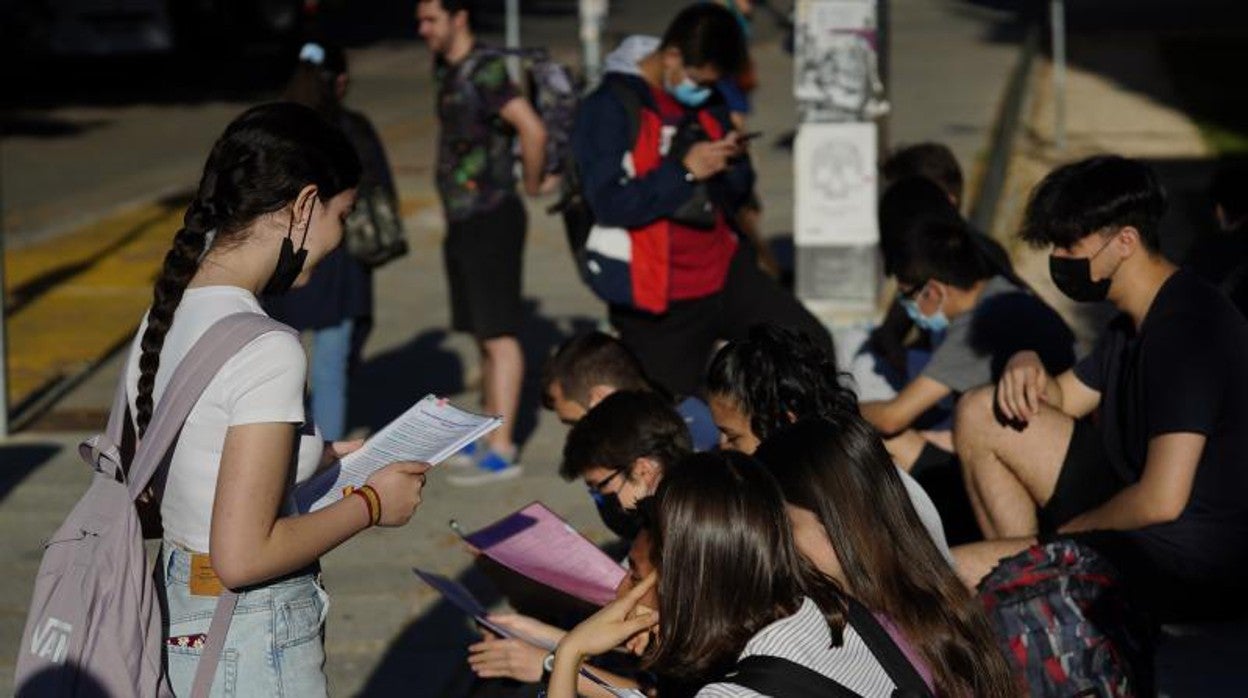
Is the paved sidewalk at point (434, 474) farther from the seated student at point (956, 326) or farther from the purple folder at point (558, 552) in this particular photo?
the seated student at point (956, 326)

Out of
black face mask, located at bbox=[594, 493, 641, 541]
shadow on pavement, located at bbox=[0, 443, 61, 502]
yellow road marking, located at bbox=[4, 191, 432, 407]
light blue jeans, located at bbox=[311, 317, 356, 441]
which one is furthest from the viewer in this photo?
yellow road marking, located at bbox=[4, 191, 432, 407]

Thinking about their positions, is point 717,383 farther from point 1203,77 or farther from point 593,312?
point 1203,77

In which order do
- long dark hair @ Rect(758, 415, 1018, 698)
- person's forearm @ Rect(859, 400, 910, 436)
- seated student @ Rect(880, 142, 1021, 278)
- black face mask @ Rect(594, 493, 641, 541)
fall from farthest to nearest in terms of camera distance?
seated student @ Rect(880, 142, 1021, 278) → person's forearm @ Rect(859, 400, 910, 436) → black face mask @ Rect(594, 493, 641, 541) → long dark hair @ Rect(758, 415, 1018, 698)

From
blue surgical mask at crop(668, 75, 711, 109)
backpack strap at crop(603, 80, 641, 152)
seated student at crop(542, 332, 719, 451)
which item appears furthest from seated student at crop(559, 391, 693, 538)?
blue surgical mask at crop(668, 75, 711, 109)

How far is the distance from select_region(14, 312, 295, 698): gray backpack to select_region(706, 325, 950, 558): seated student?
5.18 feet

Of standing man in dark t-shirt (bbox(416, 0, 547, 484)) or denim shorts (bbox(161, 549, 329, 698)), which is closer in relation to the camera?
denim shorts (bbox(161, 549, 329, 698))


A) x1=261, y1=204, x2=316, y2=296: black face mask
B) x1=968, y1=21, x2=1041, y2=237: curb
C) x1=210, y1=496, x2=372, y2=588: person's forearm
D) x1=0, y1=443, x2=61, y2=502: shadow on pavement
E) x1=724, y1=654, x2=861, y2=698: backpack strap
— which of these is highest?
x1=261, y1=204, x2=316, y2=296: black face mask

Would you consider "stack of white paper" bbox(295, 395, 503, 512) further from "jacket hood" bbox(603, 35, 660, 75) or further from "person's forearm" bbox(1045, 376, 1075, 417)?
"jacket hood" bbox(603, 35, 660, 75)

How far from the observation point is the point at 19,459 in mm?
8031

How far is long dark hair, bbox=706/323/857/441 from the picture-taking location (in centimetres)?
454

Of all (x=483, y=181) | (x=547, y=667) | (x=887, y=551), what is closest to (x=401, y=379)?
(x=483, y=181)

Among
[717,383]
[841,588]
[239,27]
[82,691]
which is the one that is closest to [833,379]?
[717,383]

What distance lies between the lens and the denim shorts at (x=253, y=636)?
329 centimetres

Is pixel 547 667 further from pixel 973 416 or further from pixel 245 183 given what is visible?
pixel 973 416
